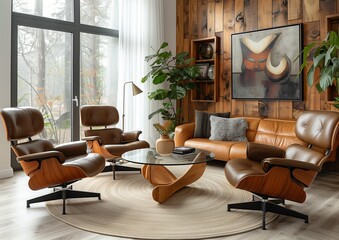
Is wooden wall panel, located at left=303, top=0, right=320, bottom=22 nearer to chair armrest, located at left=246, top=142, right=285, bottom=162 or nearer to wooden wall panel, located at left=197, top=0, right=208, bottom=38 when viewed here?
wooden wall panel, located at left=197, top=0, right=208, bottom=38

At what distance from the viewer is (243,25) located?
5.51 meters

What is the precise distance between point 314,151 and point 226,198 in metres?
1.02

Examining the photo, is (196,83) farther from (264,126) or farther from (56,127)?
(56,127)

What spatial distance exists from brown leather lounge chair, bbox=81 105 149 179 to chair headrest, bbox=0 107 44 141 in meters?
0.71

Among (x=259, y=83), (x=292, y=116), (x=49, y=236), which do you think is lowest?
(x=49, y=236)

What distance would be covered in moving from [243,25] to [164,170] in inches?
120

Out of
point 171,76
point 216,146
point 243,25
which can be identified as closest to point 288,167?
point 216,146

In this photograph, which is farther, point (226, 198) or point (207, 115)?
point (207, 115)

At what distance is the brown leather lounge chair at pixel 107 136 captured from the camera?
409cm

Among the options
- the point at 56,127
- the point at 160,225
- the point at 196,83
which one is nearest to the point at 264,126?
the point at 196,83

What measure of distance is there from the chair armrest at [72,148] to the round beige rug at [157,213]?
45cm

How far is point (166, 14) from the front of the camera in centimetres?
655

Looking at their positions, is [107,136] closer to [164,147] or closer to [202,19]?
[164,147]

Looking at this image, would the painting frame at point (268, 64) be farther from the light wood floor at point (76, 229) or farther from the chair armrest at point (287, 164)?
the chair armrest at point (287, 164)
